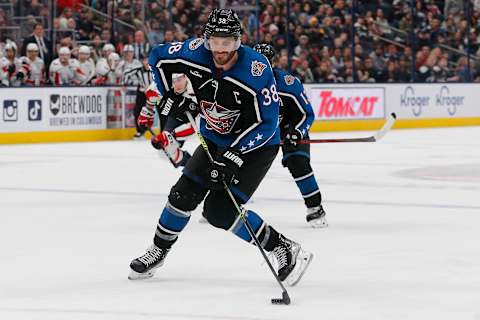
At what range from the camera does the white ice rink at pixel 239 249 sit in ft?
14.9

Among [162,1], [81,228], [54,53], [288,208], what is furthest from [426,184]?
[162,1]

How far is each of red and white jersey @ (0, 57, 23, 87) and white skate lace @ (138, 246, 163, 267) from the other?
10597mm

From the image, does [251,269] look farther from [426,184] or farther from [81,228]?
[426,184]

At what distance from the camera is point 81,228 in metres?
7.18

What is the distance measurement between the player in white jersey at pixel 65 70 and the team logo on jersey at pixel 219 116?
11210mm

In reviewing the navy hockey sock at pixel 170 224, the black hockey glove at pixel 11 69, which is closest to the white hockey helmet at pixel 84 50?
the black hockey glove at pixel 11 69

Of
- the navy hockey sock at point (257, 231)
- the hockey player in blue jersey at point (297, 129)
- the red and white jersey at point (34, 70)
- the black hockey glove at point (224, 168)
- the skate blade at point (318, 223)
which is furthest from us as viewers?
the red and white jersey at point (34, 70)

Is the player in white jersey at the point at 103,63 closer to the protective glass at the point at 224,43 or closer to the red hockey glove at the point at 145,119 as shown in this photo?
the red hockey glove at the point at 145,119

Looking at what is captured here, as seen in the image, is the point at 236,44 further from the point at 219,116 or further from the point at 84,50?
the point at 84,50

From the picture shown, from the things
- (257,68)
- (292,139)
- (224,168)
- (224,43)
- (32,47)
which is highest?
(224,43)

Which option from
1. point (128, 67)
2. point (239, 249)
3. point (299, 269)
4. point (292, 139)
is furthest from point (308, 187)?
point (128, 67)

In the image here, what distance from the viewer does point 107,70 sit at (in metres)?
17.0

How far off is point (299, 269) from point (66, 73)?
1157cm

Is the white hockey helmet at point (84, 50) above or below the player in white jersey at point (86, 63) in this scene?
above
